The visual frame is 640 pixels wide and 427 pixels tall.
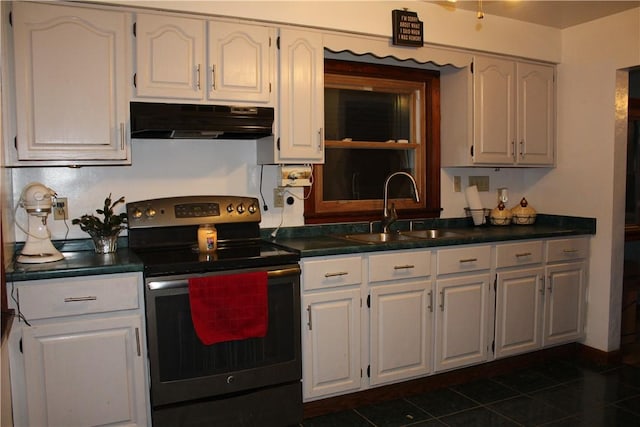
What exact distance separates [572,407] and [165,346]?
220 centimetres

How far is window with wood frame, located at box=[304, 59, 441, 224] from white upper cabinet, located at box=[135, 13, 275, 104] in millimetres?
677

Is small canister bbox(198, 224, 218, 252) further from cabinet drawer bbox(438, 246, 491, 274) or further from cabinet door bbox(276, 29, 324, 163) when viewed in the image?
cabinet drawer bbox(438, 246, 491, 274)

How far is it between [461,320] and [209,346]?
1.53m

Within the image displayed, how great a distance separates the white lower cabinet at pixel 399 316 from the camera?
2.83m

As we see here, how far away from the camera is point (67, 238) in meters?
2.68

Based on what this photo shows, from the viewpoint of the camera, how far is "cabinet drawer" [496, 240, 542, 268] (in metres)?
3.23

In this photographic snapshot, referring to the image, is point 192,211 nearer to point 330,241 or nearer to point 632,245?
point 330,241

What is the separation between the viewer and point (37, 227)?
7.77 feet

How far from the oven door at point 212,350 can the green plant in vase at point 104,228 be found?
466 mm

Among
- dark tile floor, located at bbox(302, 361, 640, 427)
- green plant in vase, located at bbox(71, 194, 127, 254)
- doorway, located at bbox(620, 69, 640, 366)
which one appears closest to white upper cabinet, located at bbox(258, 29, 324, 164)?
green plant in vase, located at bbox(71, 194, 127, 254)

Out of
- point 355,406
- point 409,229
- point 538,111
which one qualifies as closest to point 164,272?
point 355,406

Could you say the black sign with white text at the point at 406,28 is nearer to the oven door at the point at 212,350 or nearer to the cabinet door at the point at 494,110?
the cabinet door at the point at 494,110

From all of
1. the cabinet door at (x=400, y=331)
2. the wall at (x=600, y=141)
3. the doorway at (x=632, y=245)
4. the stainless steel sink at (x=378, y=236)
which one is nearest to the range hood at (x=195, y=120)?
the stainless steel sink at (x=378, y=236)

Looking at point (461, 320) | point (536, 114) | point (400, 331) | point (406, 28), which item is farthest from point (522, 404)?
point (406, 28)
